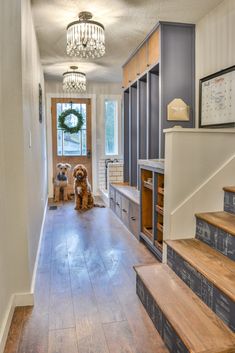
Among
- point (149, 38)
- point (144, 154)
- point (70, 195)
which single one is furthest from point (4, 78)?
point (70, 195)

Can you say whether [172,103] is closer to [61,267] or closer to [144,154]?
[144,154]

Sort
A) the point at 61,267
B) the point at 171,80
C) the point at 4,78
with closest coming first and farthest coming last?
the point at 4,78
the point at 61,267
the point at 171,80

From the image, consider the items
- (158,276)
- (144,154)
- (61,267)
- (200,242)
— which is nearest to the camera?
(158,276)

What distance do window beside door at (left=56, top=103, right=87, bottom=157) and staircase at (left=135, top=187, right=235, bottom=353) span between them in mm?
4486

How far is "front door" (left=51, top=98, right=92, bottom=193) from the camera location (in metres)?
6.21

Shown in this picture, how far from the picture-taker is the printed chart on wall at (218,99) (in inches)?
105

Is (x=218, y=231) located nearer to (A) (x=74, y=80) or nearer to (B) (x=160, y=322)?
(B) (x=160, y=322)

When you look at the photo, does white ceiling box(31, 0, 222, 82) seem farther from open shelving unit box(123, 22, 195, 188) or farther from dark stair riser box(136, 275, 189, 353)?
dark stair riser box(136, 275, 189, 353)

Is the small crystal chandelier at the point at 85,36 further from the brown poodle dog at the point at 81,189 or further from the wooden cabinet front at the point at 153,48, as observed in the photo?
the brown poodle dog at the point at 81,189

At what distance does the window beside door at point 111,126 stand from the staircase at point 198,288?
4.43 m

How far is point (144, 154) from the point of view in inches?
163

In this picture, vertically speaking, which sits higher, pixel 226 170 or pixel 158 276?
pixel 226 170

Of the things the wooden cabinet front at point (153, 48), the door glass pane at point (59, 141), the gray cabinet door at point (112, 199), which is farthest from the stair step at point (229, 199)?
the door glass pane at point (59, 141)

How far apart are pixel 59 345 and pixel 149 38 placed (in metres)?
3.36
